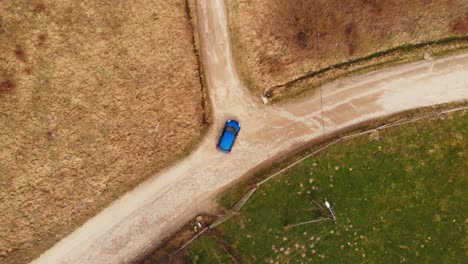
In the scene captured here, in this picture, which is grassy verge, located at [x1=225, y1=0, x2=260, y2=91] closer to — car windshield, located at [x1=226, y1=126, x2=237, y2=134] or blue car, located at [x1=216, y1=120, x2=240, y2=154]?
blue car, located at [x1=216, y1=120, x2=240, y2=154]

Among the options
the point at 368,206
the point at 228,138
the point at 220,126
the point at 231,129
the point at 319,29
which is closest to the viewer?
the point at 228,138

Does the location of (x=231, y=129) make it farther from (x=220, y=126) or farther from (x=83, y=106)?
(x=83, y=106)

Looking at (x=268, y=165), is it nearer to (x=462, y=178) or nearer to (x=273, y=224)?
(x=273, y=224)

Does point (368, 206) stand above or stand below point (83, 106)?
below

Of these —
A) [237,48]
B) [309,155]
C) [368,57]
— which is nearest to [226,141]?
A: [309,155]

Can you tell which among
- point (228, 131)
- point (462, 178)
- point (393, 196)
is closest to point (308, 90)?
point (228, 131)

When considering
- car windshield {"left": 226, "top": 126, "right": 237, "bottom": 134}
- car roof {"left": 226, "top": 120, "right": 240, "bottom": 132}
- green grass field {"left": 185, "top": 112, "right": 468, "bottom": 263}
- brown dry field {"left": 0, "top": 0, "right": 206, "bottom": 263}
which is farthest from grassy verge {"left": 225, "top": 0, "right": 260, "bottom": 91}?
green grass field {"left": 185, "top": 112, "right": 468, "bottom": 263}
